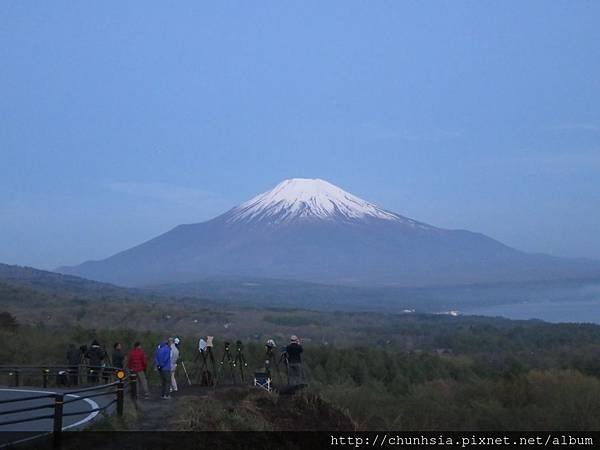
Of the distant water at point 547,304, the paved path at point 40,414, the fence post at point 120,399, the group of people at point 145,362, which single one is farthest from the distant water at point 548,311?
the fence post at point 120,399

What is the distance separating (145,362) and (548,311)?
11151 centimetres

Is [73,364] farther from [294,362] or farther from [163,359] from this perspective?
[294,362]

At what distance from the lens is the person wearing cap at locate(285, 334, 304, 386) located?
22812 mm

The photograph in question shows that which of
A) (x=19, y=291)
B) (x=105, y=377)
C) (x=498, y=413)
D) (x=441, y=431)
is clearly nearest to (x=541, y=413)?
(x=498, y=413)

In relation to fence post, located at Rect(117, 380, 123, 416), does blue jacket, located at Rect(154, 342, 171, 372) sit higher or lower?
higher

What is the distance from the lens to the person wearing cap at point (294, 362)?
2281cm

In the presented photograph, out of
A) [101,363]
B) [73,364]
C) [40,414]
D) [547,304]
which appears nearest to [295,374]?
[101,363]

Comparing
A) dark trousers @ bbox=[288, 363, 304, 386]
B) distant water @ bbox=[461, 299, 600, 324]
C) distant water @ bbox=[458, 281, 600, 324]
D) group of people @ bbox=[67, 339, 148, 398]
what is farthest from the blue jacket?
distant water @ bbox=[461, 299, 600, 324]

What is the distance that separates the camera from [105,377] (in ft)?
75.6

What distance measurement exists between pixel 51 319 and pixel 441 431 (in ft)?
131

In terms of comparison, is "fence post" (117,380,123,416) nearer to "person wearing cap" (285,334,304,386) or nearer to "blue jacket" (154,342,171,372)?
"blue jacket" (154,342,171,372)

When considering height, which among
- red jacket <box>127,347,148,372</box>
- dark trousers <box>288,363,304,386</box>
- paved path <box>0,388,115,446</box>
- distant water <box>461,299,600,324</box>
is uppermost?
distant water <box>461,299,600,324</box>

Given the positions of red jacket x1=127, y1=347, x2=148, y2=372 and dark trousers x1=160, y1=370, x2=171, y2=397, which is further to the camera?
red jacket x1=127, y1=347, x2=148, y2=372

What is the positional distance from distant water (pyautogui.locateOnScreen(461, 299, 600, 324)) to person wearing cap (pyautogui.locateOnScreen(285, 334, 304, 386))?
85.3 m
